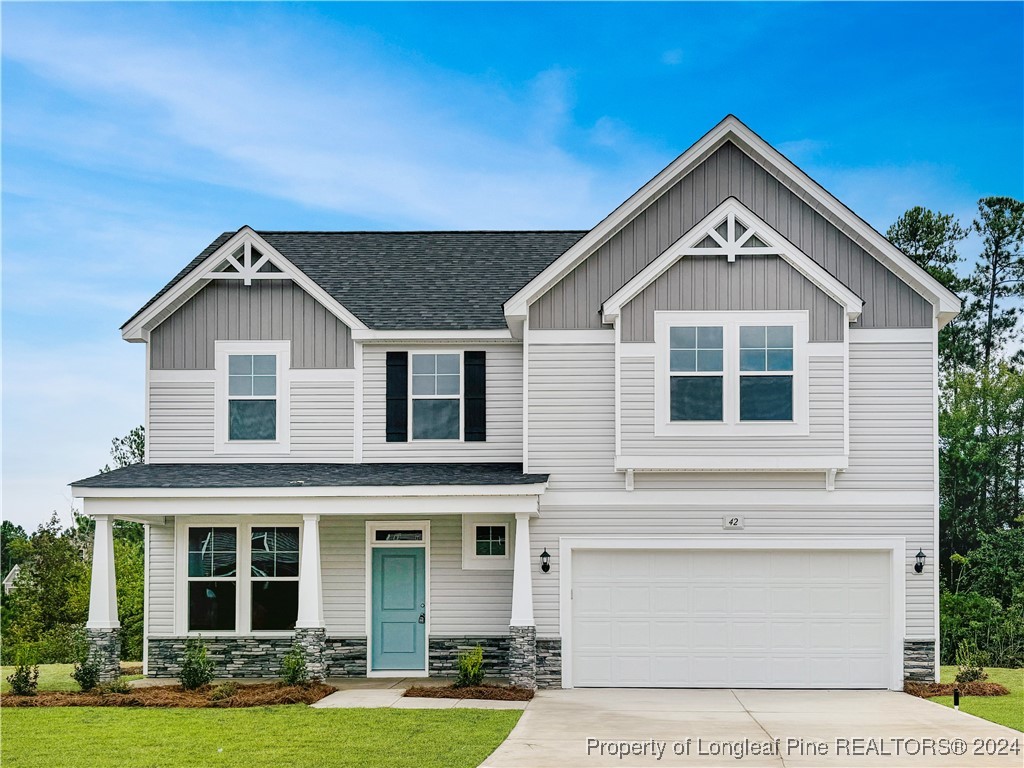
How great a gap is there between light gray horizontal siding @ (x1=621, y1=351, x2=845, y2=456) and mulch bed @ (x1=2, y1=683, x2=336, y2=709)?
5779 millimetres

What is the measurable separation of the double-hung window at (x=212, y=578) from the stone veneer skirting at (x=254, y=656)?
1.08 ft

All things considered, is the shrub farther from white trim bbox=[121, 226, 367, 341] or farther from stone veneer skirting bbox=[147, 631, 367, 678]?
white trim bbox=[121, 226, 367, 341]

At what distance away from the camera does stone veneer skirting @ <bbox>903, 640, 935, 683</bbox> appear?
15961 millimetres

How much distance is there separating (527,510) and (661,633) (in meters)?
2.86

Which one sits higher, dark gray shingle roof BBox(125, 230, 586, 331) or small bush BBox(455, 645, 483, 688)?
dark gray shingle roof BBox(125, 230, 586, 331)

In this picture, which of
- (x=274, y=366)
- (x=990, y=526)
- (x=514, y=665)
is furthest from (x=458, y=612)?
(x=990, y=526)

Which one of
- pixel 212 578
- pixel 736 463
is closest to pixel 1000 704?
pixel 736 463

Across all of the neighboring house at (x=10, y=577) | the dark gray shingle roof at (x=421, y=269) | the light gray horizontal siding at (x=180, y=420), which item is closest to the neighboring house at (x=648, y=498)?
the light gray horizontal siding at (x=180, y=420)

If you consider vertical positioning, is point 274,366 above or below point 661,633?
above

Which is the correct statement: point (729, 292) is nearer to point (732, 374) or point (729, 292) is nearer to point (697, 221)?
point (732, 374)

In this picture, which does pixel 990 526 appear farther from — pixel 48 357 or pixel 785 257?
pixel 48 357

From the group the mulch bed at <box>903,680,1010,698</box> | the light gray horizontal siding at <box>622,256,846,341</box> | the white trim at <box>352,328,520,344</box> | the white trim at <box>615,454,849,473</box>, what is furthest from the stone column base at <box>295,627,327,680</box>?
the mulch bed at <box>903,680,1010,698</box>

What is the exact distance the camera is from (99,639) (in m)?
15.8

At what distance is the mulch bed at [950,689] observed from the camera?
15469mm
